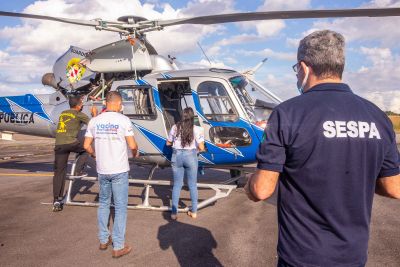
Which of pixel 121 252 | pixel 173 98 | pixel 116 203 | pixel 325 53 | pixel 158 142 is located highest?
pixel 173 98

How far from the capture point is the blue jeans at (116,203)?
438cm

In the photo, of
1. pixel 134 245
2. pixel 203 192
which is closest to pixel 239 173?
A: pixel 203 192

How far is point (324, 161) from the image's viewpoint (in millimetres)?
1713

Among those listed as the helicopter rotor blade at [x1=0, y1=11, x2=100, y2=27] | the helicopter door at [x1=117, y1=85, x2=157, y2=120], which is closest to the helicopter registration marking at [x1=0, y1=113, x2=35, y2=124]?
the helicopter rotor blade at [x1=0, y1=11, x2=100, y2=27]

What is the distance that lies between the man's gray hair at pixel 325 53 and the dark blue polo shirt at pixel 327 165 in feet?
0.26

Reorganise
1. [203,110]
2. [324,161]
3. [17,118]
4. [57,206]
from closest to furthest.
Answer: [324,161]
[57,206]
[203,110]
[17,118]

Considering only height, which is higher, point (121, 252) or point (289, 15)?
point (289, 15)

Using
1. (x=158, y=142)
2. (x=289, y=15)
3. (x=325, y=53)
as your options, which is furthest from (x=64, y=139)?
(x=325, y=53)

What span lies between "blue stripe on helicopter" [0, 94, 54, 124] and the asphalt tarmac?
6.64 feet

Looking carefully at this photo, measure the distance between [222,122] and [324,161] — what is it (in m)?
4.94

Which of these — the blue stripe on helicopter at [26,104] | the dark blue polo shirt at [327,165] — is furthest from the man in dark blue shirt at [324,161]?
the blue stripe on helicopter at [26,104]

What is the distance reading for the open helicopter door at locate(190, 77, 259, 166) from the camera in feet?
21.5

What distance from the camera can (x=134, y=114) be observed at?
7.22 m

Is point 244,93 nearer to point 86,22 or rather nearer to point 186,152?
point 186,152
